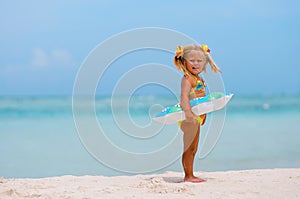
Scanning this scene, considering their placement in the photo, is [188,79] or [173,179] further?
[173,179]

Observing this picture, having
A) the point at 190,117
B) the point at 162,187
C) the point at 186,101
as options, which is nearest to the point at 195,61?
the point at 186,101

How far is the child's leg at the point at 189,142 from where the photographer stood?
4.71 metres

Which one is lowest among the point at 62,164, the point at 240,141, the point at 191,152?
the point at 191,152

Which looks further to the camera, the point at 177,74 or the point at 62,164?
the point at 62,164

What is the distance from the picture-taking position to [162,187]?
4.48 m

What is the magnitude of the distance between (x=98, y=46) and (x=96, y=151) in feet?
10.2

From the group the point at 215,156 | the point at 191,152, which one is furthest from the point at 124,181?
the point at 215,156

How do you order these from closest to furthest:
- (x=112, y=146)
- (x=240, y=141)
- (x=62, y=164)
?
1. (x=62, y=164)
2. (x=112, y=146)
3. (x=240, y=141)

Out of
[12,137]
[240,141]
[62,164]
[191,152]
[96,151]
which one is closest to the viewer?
[191,152]

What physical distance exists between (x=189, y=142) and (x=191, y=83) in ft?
2.16

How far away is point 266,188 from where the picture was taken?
4449 millimetres

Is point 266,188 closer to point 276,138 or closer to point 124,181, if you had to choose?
point 124,181

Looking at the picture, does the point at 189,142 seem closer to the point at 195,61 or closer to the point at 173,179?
the point at 173,179

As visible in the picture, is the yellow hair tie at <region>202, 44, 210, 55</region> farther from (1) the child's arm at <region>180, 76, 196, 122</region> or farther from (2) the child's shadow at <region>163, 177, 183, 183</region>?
(2) the child's shadow at <region>163, 177, 183, 183</region>
